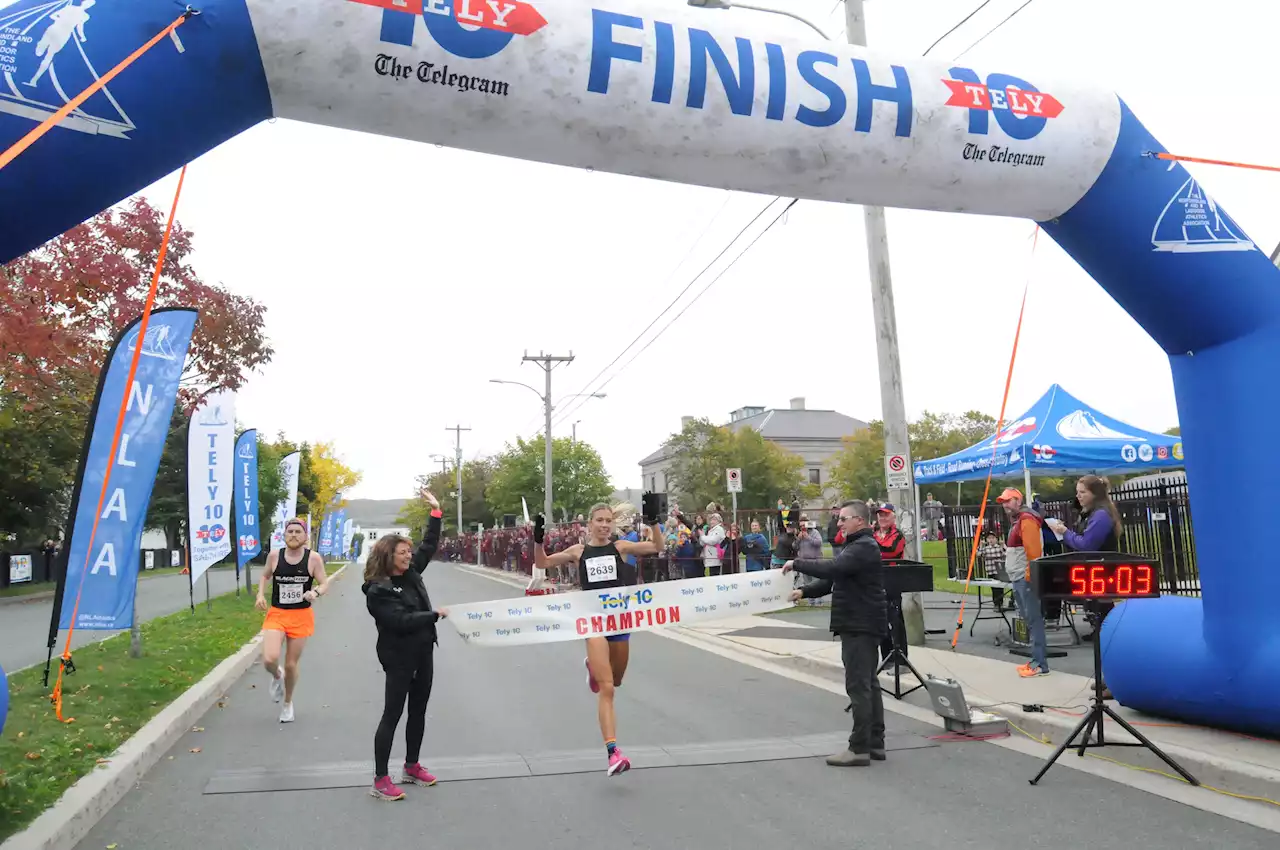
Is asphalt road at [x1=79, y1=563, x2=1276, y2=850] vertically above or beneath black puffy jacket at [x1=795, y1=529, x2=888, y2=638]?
beneath

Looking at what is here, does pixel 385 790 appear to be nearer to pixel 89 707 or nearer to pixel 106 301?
pixel 89 707

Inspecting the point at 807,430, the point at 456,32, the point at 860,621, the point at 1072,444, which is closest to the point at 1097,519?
the point at 860,621

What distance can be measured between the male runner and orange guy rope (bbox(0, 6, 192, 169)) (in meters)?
5.32

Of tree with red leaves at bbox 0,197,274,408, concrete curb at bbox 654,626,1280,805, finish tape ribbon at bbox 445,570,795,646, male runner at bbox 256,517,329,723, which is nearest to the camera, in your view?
concrete curb at bbox 654,626,1280,805

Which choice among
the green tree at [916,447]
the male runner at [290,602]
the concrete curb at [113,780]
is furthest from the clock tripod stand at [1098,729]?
the green tree at [916,447]

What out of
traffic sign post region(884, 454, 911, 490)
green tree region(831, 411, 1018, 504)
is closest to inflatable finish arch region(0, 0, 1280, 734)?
traffic sign post region(884, 454, 911, 490)

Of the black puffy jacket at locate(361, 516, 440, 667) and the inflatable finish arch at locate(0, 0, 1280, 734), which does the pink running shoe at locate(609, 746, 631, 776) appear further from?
the inflatable finish arch at locate(0, 0, 1280, 734)

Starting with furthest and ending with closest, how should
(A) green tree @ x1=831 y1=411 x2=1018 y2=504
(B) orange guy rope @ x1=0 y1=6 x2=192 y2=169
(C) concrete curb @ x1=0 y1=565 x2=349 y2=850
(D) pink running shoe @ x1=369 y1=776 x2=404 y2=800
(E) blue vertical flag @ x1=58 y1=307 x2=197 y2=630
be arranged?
1. (A) green tree @ x1=831 y1=411 x2=1018 y2=504
2. (E) blue vertical flag @ x1=58 y1=307 x2=197 y2=630
3. (D) pink running shoe @ x1=369 y1=776 x2=404 y2=800
4. (C) concrete curb @ x1=0 y1=565 x2=349 y2=850
5. (B) orange guy rope @ x1=0 y1=6 x2=192 y2=169

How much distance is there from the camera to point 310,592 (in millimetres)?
9070

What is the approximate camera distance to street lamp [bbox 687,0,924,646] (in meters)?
12.2

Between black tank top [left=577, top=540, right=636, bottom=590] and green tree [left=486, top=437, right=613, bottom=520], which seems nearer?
black tank top [left=577, top=540, right=636, bottom=590]

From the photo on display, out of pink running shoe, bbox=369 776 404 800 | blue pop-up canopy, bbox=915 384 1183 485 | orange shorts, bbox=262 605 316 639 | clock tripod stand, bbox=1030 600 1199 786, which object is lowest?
pink running shoe, bbox=369 776 404 800

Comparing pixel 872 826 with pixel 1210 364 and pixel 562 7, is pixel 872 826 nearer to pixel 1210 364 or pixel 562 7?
pixel 1210 364

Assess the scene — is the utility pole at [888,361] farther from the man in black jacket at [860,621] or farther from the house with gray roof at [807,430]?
the house with gray roof at [807,430]
